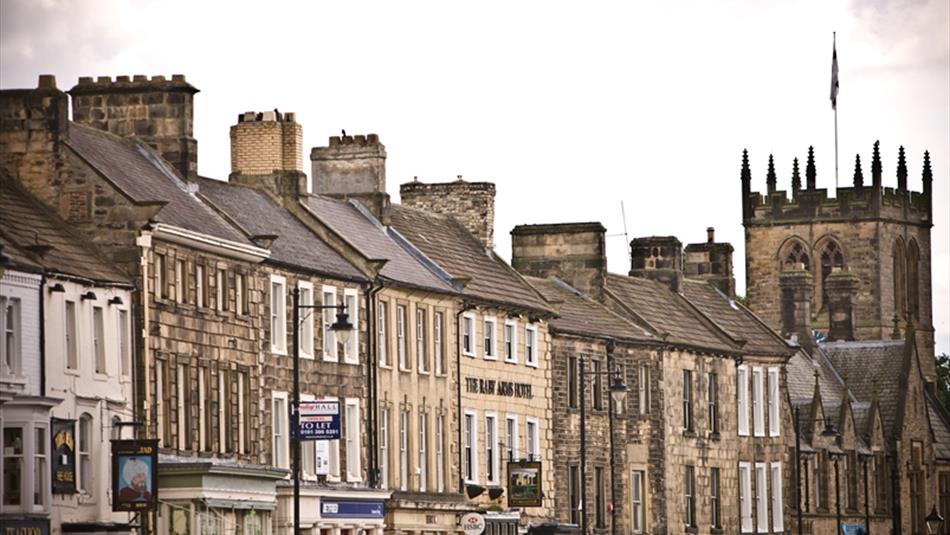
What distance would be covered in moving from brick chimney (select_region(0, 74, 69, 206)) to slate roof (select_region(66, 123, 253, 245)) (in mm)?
535

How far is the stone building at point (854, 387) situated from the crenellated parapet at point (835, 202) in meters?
0.94

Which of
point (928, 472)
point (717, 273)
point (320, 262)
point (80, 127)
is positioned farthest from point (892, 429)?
point (80, 127)

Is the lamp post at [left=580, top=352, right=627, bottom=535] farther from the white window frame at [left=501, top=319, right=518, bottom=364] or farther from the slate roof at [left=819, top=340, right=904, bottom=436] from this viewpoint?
the slate roof at [left=819, top=340, right=904, bottom=436]

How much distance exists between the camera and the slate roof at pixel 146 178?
62531 mm

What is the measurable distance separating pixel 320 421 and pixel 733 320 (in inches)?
1766

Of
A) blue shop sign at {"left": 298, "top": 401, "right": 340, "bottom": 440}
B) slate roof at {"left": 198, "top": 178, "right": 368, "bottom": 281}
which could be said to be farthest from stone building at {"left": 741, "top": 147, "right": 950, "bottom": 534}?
blue shop sign at {"left": 298, "top": 401, "right": 340, "bottom": 440}

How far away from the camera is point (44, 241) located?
58.9 m

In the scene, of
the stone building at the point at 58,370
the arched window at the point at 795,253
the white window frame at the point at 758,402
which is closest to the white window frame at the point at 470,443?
the stone building at the point at 58,370

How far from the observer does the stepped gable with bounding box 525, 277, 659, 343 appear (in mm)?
90000

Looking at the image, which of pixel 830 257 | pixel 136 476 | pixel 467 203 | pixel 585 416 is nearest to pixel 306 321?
pixel 136 476

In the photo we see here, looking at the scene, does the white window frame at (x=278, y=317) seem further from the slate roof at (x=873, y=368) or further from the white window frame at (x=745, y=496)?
the slate roof at (x=873, y=368)

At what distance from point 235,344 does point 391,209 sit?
1762cm

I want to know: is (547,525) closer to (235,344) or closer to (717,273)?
(235,344)

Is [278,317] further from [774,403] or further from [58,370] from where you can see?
[774,403]
